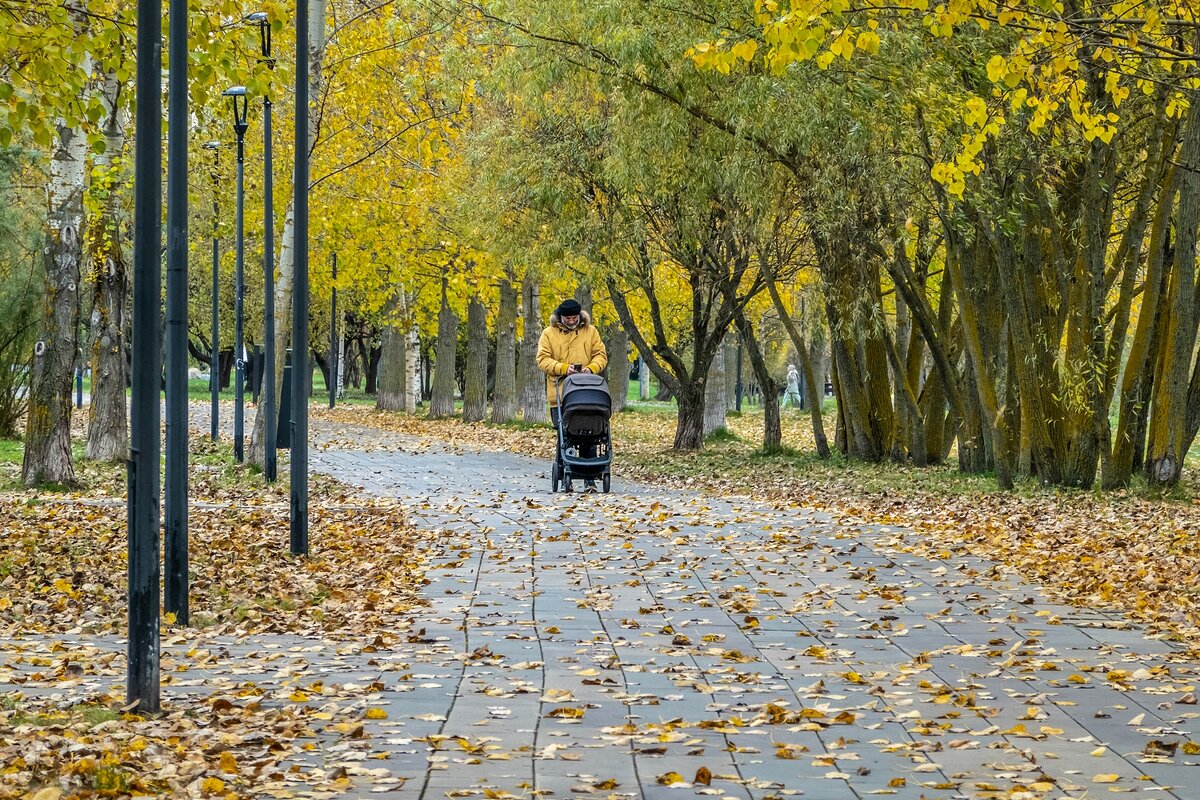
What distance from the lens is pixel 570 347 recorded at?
17.2m

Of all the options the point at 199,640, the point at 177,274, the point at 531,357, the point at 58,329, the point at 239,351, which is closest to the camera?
the point at 177,274

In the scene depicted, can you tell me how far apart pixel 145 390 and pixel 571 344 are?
10.8 m

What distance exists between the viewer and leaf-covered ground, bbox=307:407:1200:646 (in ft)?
35.5

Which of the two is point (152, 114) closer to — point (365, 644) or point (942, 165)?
point (365, 644)

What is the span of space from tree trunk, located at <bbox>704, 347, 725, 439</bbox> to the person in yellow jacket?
48.7 feet

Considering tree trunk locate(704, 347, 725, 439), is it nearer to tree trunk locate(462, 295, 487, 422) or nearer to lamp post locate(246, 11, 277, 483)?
tree trunk locate(462, 295, 487, 422)

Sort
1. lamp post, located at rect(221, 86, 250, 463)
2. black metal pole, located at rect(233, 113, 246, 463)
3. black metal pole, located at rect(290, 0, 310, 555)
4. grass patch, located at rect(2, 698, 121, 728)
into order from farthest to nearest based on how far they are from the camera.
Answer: black metal pole, located at rect(233, 113, 246, 463), lamp post, located at rect(221, 86, 250, 463), black metal pole, located at rect(290, 0, 310, 555), grass patch, located at rect(2, 698, 121, 728)

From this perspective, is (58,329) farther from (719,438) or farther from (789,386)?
(789,386)

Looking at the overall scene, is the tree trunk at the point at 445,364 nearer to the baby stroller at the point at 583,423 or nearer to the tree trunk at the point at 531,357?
the tree trunk at the point at 531,357

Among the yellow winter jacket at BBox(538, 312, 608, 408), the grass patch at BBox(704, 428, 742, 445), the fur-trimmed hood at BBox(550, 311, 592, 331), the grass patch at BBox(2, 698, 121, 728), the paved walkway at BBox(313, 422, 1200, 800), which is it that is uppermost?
the fur-trimmed hood at BBox(550, 311, 592, 331)

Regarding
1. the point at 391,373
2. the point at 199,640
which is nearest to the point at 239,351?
the point at 199,640

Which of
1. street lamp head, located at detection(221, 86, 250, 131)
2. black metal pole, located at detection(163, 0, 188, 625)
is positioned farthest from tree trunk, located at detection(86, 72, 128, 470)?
black metal pole, located at detection(163, 0, 188, 625)

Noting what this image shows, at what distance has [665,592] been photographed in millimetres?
10492

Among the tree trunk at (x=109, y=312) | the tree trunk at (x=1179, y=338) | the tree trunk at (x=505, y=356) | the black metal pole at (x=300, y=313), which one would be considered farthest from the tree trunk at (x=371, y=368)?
the black metal pole at (x=300, y=313)
